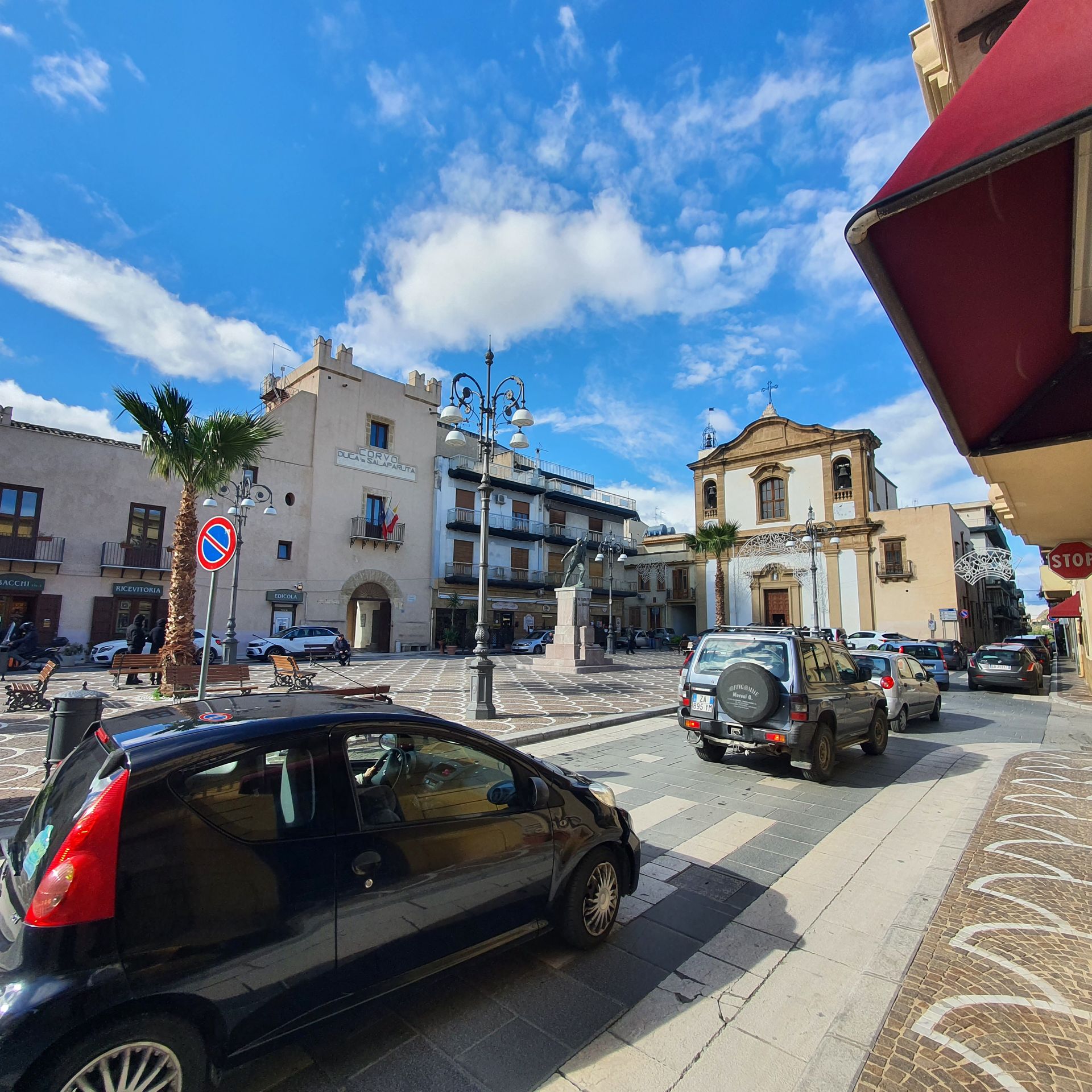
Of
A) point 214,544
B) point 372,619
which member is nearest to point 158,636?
point 214,544

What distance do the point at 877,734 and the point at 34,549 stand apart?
2760 cm

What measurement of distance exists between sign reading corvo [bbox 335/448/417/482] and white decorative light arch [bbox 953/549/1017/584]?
28.5m

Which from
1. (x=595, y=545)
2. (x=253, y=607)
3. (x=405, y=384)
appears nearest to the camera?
(x=253, y=607)

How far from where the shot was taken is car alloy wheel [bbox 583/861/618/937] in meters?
3.32

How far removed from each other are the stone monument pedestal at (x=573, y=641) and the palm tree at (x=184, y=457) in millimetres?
11955

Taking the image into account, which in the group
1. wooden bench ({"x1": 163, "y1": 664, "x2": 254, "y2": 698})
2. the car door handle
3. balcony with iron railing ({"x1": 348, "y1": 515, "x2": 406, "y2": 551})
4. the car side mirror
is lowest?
wooden bench ({"x1": 163, "y1": 664, "x2": 254, "y2": 698})

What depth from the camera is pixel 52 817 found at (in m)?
2.19

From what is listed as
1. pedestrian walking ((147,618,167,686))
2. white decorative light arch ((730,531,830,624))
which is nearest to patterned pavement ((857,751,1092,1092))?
pedestrian walking ((147,618,167,686))

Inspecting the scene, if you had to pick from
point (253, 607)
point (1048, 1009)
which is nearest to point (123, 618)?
point (253, 607)

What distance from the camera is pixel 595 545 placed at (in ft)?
151

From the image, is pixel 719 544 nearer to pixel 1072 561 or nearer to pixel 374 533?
pixel 374 533

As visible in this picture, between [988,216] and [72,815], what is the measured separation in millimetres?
3844

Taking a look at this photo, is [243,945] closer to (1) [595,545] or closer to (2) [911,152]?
(2) [911,152]

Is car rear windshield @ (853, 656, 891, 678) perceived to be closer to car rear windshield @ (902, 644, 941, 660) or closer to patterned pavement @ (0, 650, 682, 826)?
patterned pavement @ (0, 650, 682, 826)
